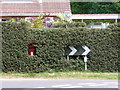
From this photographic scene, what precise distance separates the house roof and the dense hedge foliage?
939cm

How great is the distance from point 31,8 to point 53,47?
415 inches

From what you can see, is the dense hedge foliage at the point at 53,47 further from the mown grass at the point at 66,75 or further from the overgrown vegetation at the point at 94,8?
the overgrown vegetation at the point at 94,8

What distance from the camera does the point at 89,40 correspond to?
14797 mm

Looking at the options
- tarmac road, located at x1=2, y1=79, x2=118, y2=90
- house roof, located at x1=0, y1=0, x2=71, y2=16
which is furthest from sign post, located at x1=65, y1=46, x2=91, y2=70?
house roof, located at x1=0, y1=0, x2=71, y2=16

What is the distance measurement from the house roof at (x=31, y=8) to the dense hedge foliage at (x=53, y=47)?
9.39 metres

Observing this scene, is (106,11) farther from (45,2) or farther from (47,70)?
(47,70)

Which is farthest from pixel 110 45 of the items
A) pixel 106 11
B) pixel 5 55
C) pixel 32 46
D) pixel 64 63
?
pixel 106 11

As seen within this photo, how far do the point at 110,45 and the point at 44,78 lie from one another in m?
3.53

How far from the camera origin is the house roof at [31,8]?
78.7 feet

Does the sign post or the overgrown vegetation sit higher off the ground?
the overgrown vegetation

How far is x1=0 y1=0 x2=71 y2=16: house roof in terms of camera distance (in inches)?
945

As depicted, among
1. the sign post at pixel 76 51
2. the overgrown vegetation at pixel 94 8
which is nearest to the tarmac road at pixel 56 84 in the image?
the sign post at pixel 76 51

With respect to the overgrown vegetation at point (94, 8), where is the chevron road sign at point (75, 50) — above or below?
below

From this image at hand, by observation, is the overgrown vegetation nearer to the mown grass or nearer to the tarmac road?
the mown grass
